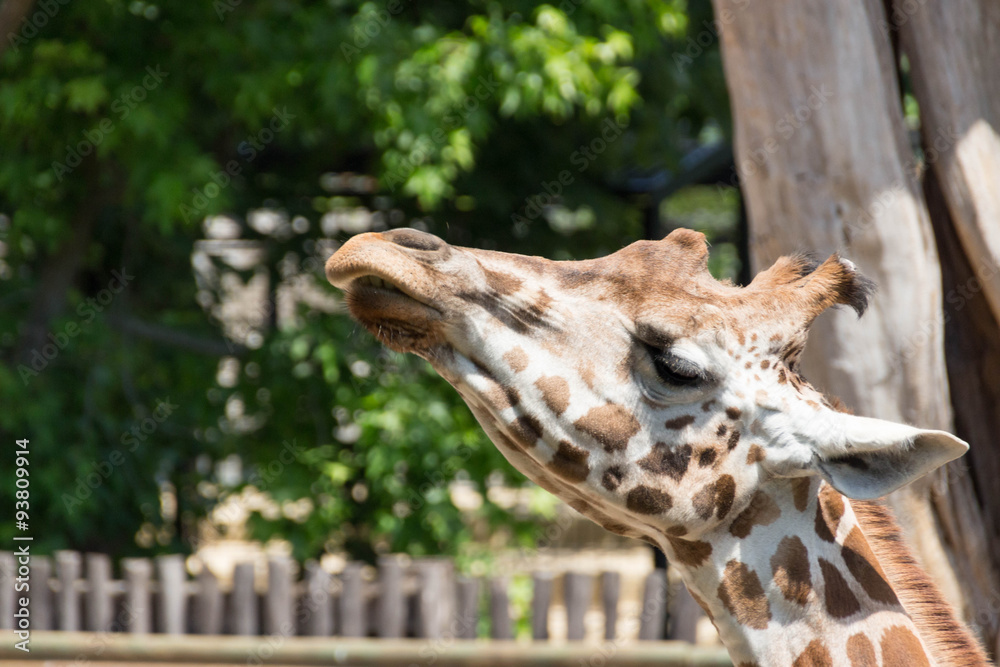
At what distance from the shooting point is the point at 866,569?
1.59m

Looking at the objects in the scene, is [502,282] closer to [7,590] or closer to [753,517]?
[753,517]

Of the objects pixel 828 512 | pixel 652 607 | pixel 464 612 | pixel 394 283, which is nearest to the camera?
pixel 394 283

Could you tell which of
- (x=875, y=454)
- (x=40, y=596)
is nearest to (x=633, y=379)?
(x=875, y=454)

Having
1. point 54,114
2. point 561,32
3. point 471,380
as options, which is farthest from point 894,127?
point 54,114

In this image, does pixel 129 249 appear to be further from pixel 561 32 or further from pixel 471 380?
pixel 471 380

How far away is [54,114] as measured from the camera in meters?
4.68

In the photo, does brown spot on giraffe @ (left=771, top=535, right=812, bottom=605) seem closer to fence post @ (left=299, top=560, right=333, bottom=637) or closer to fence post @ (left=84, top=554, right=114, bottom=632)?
fence post @ (left=299, top=560, right=333, bottom=637)

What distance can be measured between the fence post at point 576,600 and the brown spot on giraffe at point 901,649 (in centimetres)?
265

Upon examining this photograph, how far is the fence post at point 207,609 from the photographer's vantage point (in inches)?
165

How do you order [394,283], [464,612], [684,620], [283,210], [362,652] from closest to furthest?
[394,283]
[362,652]
[684,620]
[464,612]
[283,210]

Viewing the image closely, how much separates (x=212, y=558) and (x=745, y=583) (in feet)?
27.6

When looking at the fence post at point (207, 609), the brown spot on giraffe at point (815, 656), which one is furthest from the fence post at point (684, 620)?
the brown spot on giraffe at point (815, 656)

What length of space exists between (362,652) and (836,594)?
2.80 metres

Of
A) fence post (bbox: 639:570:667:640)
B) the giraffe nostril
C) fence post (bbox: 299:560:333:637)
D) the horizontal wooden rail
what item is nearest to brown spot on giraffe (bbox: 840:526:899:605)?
the giraffe nostril
